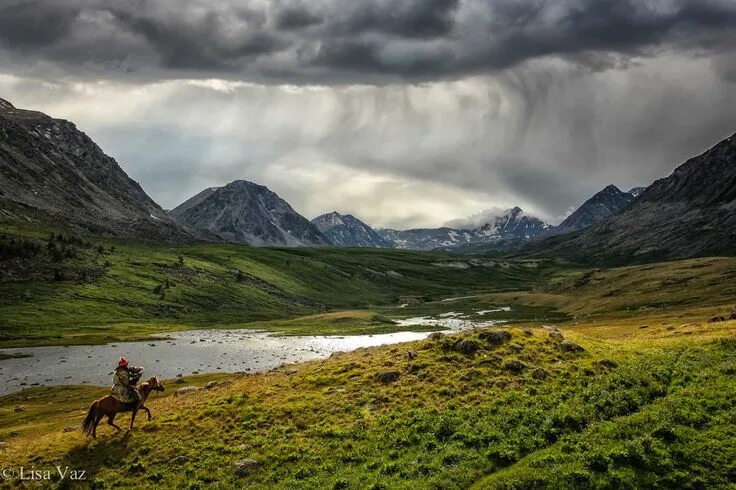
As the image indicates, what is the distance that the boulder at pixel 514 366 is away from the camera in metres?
36.4

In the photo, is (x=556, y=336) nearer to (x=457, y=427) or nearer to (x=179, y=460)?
(x=457, y=427)

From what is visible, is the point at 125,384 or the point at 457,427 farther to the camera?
the point at 125,384

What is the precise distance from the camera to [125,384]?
3142 centimetres

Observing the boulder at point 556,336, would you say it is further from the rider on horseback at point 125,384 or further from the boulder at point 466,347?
the rider on horseback at point 125,384

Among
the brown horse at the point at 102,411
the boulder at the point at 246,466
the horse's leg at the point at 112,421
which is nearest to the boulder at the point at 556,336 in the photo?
the boulder at the point at 246,466

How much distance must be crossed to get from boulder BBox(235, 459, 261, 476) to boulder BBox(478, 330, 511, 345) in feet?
75.5

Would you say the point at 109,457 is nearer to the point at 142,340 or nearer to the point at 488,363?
the point at 488,363

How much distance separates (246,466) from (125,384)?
10.8 meters

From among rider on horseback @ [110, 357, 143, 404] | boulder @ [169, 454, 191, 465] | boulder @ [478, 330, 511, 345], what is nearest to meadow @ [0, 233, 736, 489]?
boulder @ [169, 454, 191, 465]

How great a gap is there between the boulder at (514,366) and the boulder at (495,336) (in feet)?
15.9

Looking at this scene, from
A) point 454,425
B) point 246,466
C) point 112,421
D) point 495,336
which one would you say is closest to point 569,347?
point 495,336

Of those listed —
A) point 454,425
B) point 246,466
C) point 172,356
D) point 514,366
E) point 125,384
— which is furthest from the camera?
point 172,356

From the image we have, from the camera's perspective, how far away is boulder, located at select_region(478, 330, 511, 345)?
41969 mm

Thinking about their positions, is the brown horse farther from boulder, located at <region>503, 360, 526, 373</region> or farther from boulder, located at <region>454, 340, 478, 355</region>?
boulder, located at <region>503, 360, 526, 373</region>
